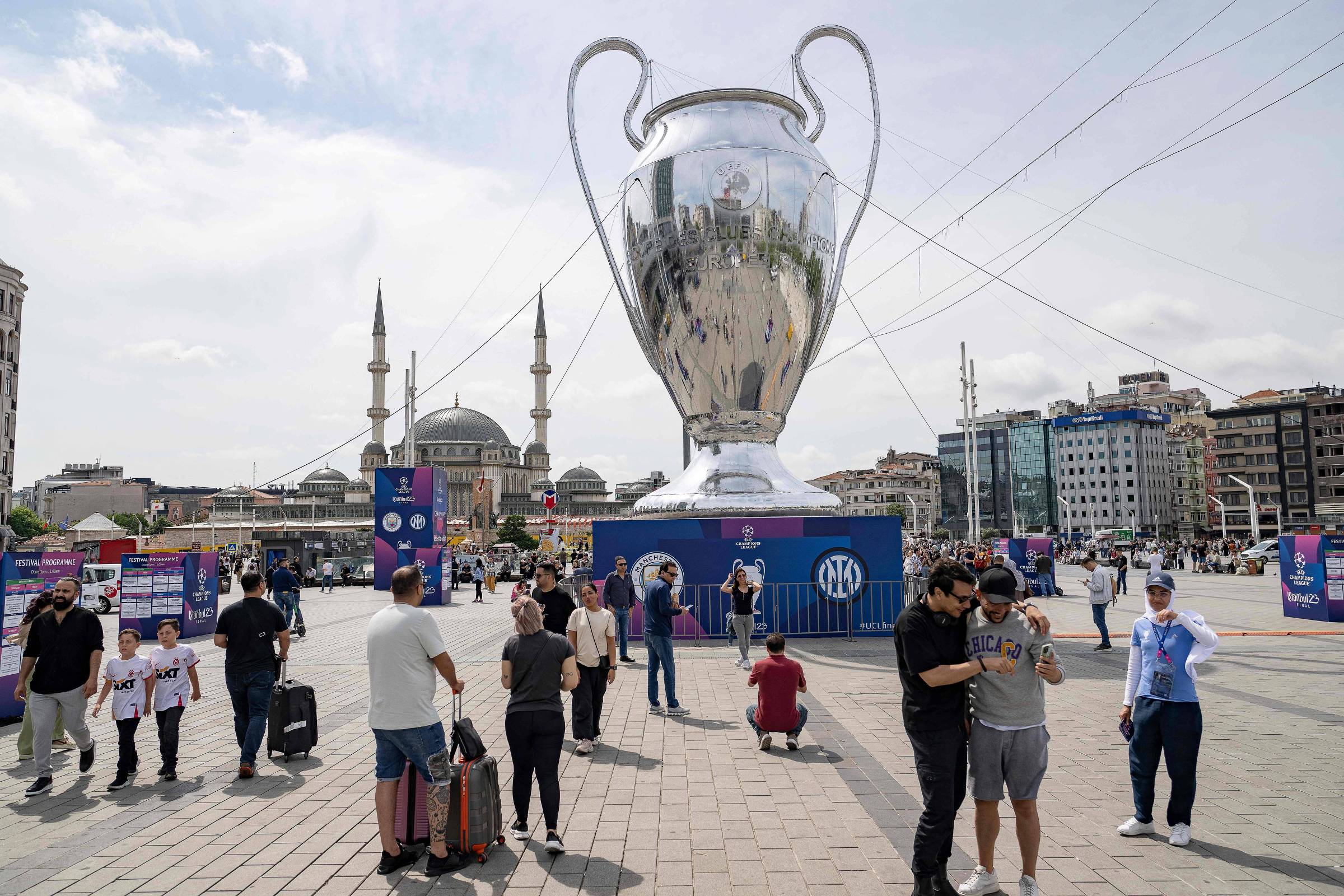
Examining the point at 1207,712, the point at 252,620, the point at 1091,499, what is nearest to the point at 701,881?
the point at 252,620

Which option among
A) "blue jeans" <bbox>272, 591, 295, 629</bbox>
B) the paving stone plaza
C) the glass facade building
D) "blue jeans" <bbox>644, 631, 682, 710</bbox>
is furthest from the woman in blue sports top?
the glass facade building

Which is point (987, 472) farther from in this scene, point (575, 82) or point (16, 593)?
point (16, 593)

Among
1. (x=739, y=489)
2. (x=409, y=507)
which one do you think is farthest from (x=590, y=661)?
(x=409, y=507)

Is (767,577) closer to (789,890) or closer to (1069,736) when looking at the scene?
(1069,736)

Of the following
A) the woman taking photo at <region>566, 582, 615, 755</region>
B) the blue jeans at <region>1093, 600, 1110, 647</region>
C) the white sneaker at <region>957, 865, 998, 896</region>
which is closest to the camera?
the white sneaker at <region>957, 865, 998, 896</region>

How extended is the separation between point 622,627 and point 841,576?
11.6 ft

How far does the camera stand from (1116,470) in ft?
292

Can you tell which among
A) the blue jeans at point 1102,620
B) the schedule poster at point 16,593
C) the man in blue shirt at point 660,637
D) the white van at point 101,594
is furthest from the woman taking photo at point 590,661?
the white van at point 101,594

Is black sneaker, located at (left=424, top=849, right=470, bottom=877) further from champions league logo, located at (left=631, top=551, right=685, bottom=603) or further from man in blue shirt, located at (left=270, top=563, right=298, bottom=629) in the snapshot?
man in blue shirt, located at (left=270, top=563, right=298, bottom=629)

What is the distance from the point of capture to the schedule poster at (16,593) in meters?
7.43

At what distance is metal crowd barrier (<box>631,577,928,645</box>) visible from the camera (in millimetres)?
11672

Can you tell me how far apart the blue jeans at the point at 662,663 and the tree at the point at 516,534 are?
218 feet

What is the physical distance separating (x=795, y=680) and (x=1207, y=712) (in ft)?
12.1

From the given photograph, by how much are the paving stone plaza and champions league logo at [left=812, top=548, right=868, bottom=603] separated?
3754mm
